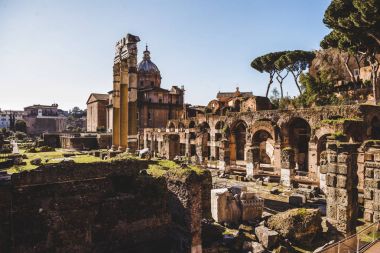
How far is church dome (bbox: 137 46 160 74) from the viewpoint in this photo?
1898 inches

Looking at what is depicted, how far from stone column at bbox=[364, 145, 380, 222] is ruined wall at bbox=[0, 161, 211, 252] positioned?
6.78 meters

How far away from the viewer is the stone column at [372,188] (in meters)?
10.7

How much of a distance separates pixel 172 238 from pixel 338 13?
2108cm

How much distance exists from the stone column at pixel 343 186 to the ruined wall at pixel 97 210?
16.4 feet

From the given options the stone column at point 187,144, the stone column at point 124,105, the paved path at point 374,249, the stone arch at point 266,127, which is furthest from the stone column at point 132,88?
the paved path at point 374,249

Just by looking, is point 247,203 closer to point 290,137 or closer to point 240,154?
point 290,137

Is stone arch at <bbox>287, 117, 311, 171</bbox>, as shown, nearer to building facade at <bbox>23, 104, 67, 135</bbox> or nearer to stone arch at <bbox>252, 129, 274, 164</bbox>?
stone arch at <bbox>252, 129, 274, 164</bbox>

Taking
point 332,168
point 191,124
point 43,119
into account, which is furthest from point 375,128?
point 43,119

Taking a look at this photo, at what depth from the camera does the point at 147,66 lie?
4891 cm

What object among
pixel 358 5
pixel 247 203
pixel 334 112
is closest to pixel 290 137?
pixel 334 112

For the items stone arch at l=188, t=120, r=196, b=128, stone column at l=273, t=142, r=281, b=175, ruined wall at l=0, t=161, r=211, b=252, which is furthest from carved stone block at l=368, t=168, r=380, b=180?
stone arch at l=188, t=120, r=196, b=128

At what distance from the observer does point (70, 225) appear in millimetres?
7445

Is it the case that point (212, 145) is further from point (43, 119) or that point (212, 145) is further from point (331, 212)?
point (43, 119)

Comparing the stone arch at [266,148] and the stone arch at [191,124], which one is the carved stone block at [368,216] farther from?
the stone arch at [191,124]
